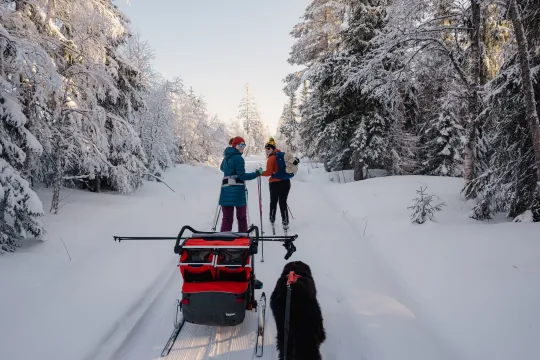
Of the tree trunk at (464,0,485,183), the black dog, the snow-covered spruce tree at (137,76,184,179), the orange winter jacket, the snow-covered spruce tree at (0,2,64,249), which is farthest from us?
the snow-covered spruce tree at (137,76,184,179)

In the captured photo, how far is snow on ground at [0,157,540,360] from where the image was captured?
3.38 meters

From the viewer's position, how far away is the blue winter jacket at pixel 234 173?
19.0 feet

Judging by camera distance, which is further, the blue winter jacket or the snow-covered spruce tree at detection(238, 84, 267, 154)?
the snow-covered spruce tree at detection(238, 84, 267, 154)

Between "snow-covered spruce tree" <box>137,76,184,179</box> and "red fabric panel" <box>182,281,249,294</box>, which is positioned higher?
"snow-covered spruce tree" <box>137,76,184,179</box>

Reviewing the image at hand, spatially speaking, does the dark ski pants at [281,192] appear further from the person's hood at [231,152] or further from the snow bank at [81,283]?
the snow bank at [81,283]

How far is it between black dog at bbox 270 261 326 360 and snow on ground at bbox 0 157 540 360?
0.72 meters

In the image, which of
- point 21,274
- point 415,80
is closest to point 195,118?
point 415,80

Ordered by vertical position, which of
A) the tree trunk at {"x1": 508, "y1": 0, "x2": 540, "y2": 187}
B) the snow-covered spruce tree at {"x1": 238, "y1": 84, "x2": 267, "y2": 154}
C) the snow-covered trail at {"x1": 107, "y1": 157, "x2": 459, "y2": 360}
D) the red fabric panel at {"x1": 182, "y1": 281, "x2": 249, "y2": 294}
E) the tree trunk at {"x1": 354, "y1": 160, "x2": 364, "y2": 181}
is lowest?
the snow-covered trail at {"x1": 107, "y1": 157, "x2": 459, "y2": 360}

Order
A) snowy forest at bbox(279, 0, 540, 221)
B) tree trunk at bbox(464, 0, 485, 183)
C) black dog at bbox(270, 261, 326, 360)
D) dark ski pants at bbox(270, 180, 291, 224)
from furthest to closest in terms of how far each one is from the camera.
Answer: tree trunk at bbox(464, 0, 485, 183) → dark ski pants at bbox(270, 180, 291, 224) → snowy forest at bbox(279, 0, 540, 221) → black dog at bbox(270, 261, 326, 360)

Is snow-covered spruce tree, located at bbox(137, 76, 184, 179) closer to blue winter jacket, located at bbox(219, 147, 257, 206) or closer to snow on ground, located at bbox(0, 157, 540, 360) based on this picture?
snow on ground, located at bbox(0, 157, 540, 360)

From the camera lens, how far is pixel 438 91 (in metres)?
14.8

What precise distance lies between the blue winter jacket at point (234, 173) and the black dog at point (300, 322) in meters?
2.94

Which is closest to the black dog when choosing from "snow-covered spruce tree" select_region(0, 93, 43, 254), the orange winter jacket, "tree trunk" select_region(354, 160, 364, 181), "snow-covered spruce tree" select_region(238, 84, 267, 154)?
the orange winter jacket

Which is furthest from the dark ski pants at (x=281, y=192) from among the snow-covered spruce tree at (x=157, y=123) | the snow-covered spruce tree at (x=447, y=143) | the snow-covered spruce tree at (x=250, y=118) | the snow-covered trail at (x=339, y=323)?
the snow-covered spruce tree at (x=250, y=118)
